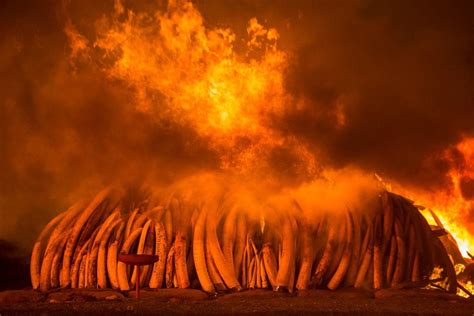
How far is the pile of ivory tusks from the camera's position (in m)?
11.4

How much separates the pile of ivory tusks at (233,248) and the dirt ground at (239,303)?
55cm

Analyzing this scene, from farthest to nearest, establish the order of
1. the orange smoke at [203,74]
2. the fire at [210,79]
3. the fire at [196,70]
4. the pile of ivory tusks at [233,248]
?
the fire at [196,70]
the orange smoke at [203,74]
the fire at [210,79]
the pile of ivory tusks at [233,248]

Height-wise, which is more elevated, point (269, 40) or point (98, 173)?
point (269, 40)

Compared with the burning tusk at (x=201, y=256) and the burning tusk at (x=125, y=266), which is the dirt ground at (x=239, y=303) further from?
the burning tusk at (x=201, y=256)

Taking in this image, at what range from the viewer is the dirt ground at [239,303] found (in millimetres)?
8141

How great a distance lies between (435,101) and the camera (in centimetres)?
1692

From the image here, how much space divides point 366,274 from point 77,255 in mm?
5714

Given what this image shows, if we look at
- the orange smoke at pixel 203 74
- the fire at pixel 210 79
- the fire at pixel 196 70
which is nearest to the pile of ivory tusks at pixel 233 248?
the fire at pixel 210 79

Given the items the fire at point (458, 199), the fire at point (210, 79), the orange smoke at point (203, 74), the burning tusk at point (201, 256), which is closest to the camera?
the burning tusk at point (201, 256)

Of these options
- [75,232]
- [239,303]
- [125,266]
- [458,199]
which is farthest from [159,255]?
[458,199]

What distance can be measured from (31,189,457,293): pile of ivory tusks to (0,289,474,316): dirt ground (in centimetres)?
55

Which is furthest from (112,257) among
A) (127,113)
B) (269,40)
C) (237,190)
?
(269,40)

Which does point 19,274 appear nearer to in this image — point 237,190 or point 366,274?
point 237,190

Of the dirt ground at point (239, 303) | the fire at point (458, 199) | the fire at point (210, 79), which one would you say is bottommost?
the dirt ground at point (239, 303)
